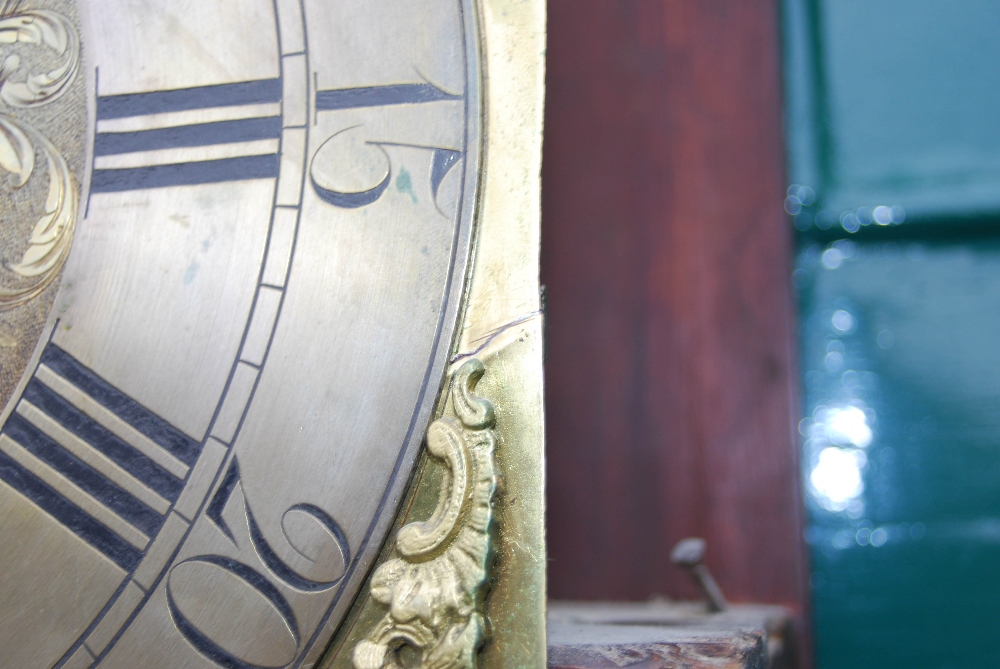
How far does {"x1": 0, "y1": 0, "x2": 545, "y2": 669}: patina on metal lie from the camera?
0.46 m

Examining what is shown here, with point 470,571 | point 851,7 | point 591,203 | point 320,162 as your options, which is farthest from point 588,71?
point 470,571

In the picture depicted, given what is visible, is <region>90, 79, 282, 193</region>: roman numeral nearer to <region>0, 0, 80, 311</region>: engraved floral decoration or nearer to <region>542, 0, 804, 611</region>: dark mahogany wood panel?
<region>0, 0, 80, 311</region>: engraved floral decoration

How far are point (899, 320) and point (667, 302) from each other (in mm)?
187

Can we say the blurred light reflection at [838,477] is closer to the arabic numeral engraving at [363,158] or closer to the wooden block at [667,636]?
the wooden block at [667,636]

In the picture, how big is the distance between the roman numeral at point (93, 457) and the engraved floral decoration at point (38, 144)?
55 millimetres

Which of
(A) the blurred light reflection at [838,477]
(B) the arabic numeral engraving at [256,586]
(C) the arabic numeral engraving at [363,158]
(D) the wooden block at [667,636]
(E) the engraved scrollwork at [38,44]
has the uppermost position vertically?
(E) the engraved scrollwork at [38,44]

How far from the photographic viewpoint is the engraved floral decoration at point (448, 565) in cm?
44

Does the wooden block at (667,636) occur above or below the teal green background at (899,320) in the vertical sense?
below

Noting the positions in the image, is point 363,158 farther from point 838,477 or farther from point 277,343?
point 838,477

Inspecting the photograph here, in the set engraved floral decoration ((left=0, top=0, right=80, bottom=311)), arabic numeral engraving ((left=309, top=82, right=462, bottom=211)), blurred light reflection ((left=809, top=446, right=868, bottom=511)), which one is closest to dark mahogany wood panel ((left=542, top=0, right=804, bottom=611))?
blurred light reflection ((left=809, top=446, right=868, bottom=511))

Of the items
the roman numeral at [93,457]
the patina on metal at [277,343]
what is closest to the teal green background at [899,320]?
the patina on metal at [277,343]

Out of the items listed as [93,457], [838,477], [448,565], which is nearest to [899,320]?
[838,477]

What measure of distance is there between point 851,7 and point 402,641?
65 cm

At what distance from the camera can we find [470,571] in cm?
45
